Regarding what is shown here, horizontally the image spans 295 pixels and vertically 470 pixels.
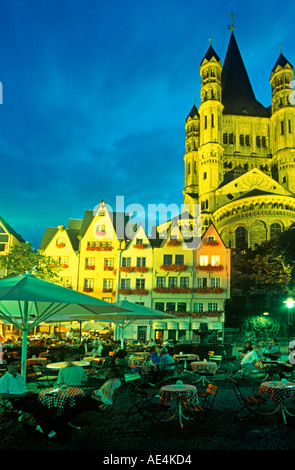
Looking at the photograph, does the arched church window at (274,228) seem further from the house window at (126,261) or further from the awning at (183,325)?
the house window at (126,261)

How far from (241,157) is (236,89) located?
2029 cm

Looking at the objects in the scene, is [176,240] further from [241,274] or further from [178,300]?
[241,274]

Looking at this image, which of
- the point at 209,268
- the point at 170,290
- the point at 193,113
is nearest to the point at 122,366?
the point at 170,290

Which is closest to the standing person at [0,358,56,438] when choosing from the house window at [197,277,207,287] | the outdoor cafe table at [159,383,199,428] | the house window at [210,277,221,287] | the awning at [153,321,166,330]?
the outdoor cafe table at [159,383,199,428]

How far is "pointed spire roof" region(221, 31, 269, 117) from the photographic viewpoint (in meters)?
81.5

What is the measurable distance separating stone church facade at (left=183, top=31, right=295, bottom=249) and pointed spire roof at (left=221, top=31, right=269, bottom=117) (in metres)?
0.22

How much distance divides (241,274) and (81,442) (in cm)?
4752

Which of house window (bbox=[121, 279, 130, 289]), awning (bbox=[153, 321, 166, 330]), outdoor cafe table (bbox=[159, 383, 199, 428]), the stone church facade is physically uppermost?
the stone church facade

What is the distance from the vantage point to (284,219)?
190 ft

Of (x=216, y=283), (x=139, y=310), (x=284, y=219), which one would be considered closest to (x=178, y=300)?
(x=216, y=283)

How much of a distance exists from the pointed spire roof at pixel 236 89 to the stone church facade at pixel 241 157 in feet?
0.71

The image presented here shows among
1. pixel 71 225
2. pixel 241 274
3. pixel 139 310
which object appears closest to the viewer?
pixel 139 310

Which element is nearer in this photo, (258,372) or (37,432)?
(37,432)

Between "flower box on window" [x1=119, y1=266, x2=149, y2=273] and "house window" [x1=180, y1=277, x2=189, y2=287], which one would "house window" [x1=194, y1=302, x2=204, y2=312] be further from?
"flower box on window" [x1=119, y1=266, x2=149, y2=273]
